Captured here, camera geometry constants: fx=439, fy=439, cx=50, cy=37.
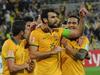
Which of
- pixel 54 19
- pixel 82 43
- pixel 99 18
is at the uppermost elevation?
pixel 54 19

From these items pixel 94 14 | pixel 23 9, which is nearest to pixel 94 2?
pixel 94 14

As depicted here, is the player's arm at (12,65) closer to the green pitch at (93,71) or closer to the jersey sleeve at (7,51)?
the jersey sleeve at (7,51)

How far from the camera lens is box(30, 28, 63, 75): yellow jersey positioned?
24.0ft

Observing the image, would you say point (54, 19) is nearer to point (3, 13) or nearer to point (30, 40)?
point (30, 40)

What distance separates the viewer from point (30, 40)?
290 inches

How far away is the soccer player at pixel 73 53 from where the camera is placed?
7711 mm

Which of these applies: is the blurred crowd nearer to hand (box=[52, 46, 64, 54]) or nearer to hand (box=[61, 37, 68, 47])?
hand (box=[61, 37, 68, 47])

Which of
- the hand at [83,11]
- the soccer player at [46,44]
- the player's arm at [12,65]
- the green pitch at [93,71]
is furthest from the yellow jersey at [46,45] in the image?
the green pitch at [93,71]

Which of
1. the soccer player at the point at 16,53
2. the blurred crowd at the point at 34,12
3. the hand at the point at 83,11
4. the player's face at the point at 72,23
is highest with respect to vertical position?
the hand at the point at 83,11

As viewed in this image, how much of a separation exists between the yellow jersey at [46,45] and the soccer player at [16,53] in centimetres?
25

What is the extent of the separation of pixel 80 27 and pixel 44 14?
0.65 meters

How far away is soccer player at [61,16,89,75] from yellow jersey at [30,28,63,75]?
382 millimetres

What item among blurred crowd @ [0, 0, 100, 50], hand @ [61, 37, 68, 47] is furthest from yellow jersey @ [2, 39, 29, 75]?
blurred crowd @ [0, 0, 100, 50]

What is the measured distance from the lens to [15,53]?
7438 mm
